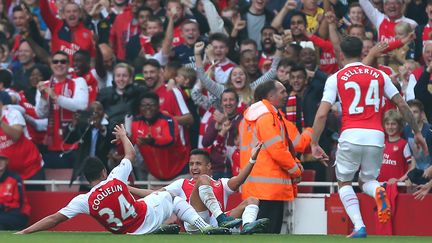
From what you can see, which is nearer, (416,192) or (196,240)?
(196,240)

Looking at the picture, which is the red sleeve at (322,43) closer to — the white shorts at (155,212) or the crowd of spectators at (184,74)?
the crowd of spectators at (184,74)

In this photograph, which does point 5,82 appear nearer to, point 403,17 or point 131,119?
point 131,119

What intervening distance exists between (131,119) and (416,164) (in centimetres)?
407

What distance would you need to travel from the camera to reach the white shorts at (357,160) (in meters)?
14.7

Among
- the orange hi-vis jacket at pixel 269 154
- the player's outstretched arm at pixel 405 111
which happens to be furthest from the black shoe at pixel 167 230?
the player's outstretched arm at pixel 405 111

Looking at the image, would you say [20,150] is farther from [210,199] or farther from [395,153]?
[395,153]

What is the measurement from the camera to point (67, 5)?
20.8m

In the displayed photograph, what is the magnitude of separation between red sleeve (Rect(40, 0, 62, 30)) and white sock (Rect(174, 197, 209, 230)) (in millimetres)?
7058

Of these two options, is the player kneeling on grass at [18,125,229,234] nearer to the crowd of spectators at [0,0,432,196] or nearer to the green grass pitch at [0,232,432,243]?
the green grass pitch at [0,232,432,243]

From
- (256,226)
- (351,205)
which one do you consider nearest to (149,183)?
(256,226)

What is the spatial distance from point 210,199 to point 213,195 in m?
0.09

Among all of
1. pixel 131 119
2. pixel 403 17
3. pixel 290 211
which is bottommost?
pixel 290 211

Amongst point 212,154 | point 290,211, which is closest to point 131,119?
point 212,154

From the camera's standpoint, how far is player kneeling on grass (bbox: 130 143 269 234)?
1465 centimetres
